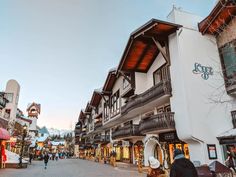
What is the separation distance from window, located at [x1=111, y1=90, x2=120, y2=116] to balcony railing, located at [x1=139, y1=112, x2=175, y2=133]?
35.0 ft

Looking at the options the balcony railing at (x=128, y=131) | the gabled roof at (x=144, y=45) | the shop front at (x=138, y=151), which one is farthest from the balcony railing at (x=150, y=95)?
the shop front at (x=138, y=151)

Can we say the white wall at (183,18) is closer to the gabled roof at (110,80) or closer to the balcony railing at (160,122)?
the balcony railing at (160,122)

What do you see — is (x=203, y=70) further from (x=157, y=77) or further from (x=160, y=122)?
(x=157, y=77)

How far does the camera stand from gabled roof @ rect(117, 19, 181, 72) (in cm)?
1467

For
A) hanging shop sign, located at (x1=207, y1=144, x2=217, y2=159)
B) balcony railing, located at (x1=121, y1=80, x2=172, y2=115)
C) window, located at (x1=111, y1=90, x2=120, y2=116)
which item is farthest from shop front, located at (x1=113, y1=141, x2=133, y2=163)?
hanging shop sign, located at (x1=207, y1=144, x2=217, y2=159)

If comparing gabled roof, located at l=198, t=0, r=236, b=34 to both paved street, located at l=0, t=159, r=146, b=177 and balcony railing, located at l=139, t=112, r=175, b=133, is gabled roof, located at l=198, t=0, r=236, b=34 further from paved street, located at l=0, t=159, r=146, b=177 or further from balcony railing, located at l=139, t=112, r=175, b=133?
paved street, located at l=0, t=159, r=146, b=177

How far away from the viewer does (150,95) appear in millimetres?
17031

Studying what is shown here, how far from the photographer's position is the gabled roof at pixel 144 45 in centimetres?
1467

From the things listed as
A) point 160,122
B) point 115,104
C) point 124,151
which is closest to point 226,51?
point 160,122

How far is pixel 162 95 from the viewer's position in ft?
50.7

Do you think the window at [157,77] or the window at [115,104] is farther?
the window at [115,104]

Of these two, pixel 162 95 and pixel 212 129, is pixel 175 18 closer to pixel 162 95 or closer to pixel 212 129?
pixel 162 95

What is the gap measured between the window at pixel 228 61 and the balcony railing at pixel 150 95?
3886 mm

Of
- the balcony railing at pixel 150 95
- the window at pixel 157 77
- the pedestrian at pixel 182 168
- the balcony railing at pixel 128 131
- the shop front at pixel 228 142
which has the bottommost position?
the pedestrian at pixel 182 168
